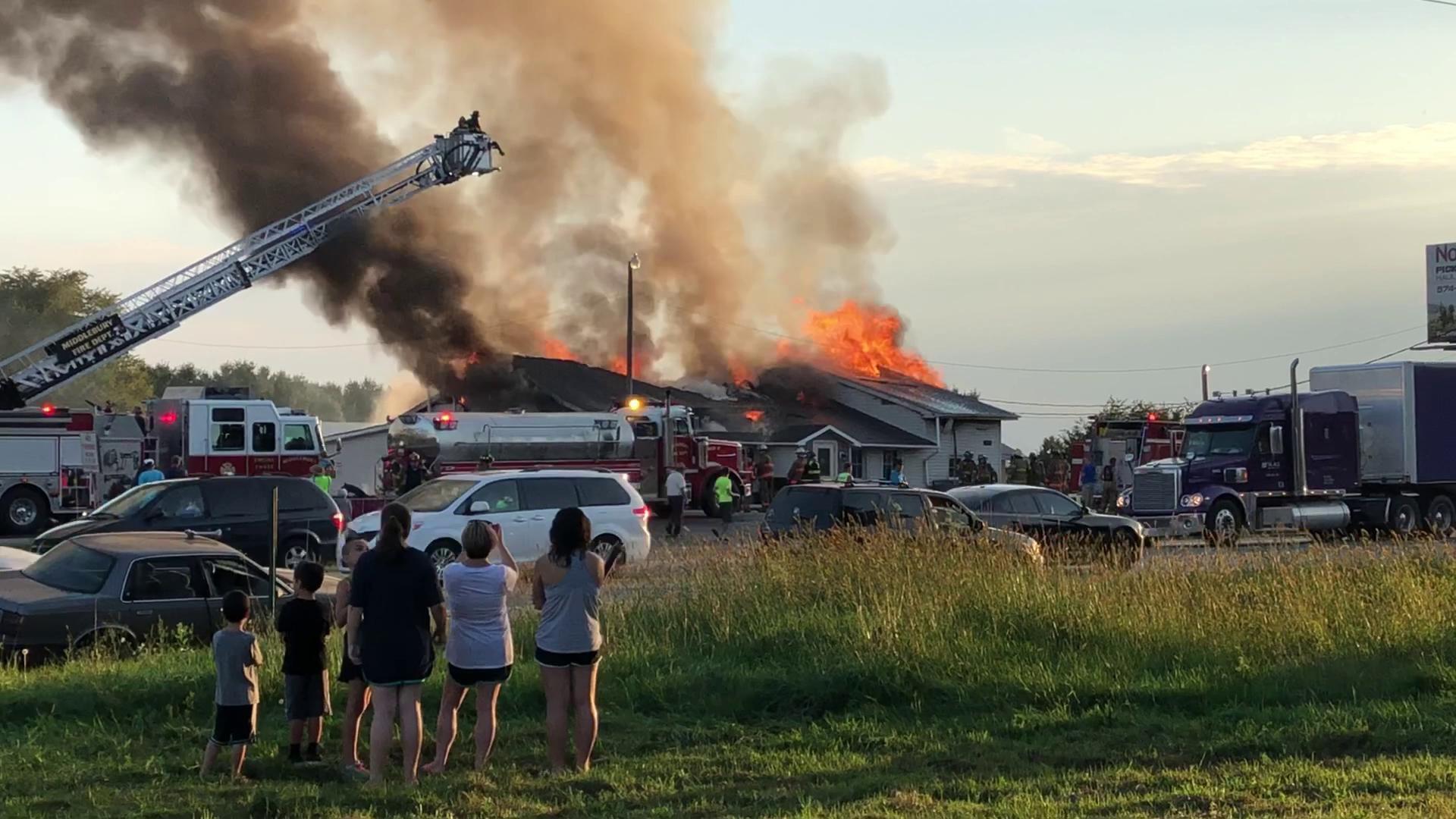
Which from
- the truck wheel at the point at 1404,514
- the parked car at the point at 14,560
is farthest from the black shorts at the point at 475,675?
the truck wheel at the point at 1404,514

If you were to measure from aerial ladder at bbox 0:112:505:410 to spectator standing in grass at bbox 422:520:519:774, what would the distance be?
25053mm

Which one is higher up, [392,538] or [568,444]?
[568,444]

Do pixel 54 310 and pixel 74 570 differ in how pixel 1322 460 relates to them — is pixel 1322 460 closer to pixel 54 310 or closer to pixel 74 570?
pixel 74 570

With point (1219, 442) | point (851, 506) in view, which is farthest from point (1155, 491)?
point (851, 506)

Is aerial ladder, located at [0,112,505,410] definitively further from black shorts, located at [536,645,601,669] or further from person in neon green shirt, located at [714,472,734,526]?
black shorts, located at [536,645,601,669]

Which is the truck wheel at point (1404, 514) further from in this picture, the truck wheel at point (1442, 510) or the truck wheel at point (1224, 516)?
the truck wheel at point (1224, 516)

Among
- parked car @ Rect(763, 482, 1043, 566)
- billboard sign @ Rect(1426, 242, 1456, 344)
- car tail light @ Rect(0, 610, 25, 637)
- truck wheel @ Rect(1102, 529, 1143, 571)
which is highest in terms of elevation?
billboard sign @ Rect(1426, 242, 1456, 344)

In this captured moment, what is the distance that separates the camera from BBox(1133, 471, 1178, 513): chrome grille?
28469mm

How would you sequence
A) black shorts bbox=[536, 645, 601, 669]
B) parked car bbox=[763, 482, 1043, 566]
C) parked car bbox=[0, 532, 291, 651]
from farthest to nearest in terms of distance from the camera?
parked car bbox=[763, 482, 1043, 566] → parked car bbox=[0, 532, 291, 651] → black shorts bbox=[536, 645, 601, 669]

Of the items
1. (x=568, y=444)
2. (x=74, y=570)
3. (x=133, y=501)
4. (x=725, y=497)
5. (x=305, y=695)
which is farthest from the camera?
(x=568, y=444)

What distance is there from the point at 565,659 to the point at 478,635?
1.59 ft

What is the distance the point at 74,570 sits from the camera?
40.0 ft

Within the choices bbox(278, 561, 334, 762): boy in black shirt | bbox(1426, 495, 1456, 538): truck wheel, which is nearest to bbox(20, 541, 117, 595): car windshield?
bbox(278, 561, 334, 762): boy in black shirt

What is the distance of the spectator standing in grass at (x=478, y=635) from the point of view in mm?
8055
